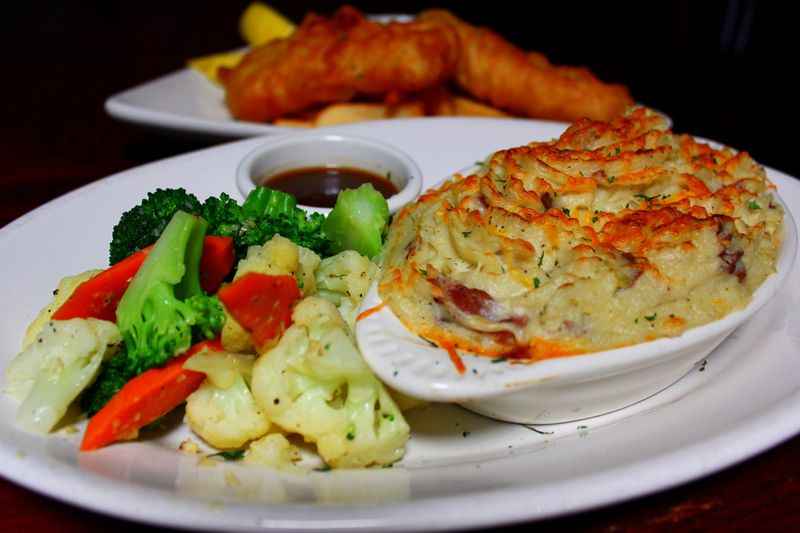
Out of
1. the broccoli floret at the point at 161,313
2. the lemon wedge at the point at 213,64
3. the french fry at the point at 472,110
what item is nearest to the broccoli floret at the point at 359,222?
the broccoli floret at the point at 161,313

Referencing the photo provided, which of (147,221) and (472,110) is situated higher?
(147,221)

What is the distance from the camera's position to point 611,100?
4551 millimetres

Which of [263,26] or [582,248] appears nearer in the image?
[582,248]

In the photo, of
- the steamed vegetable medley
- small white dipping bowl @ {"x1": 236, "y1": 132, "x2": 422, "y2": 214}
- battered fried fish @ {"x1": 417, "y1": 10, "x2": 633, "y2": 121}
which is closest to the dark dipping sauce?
small white dipping bowl @ {"x1": 236, "y1": 132, "x2": 422, "y2": 214}

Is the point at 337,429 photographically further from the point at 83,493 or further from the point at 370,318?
the point at 83,493

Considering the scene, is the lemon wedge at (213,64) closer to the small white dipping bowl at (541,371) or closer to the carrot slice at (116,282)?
the carrot slice at (116,282)

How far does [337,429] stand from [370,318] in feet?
1.00

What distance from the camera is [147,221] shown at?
2441 mm

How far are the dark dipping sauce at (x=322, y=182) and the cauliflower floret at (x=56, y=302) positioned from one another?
0.96 metres

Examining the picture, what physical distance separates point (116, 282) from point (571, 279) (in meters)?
1.31

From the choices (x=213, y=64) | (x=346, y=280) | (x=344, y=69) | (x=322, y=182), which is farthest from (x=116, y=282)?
(x=213, y=64)

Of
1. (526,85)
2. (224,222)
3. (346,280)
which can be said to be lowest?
(526,85)

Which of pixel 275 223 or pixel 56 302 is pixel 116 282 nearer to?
pixel 56 302

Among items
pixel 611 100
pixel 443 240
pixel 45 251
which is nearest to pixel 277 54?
pixel 611 100
